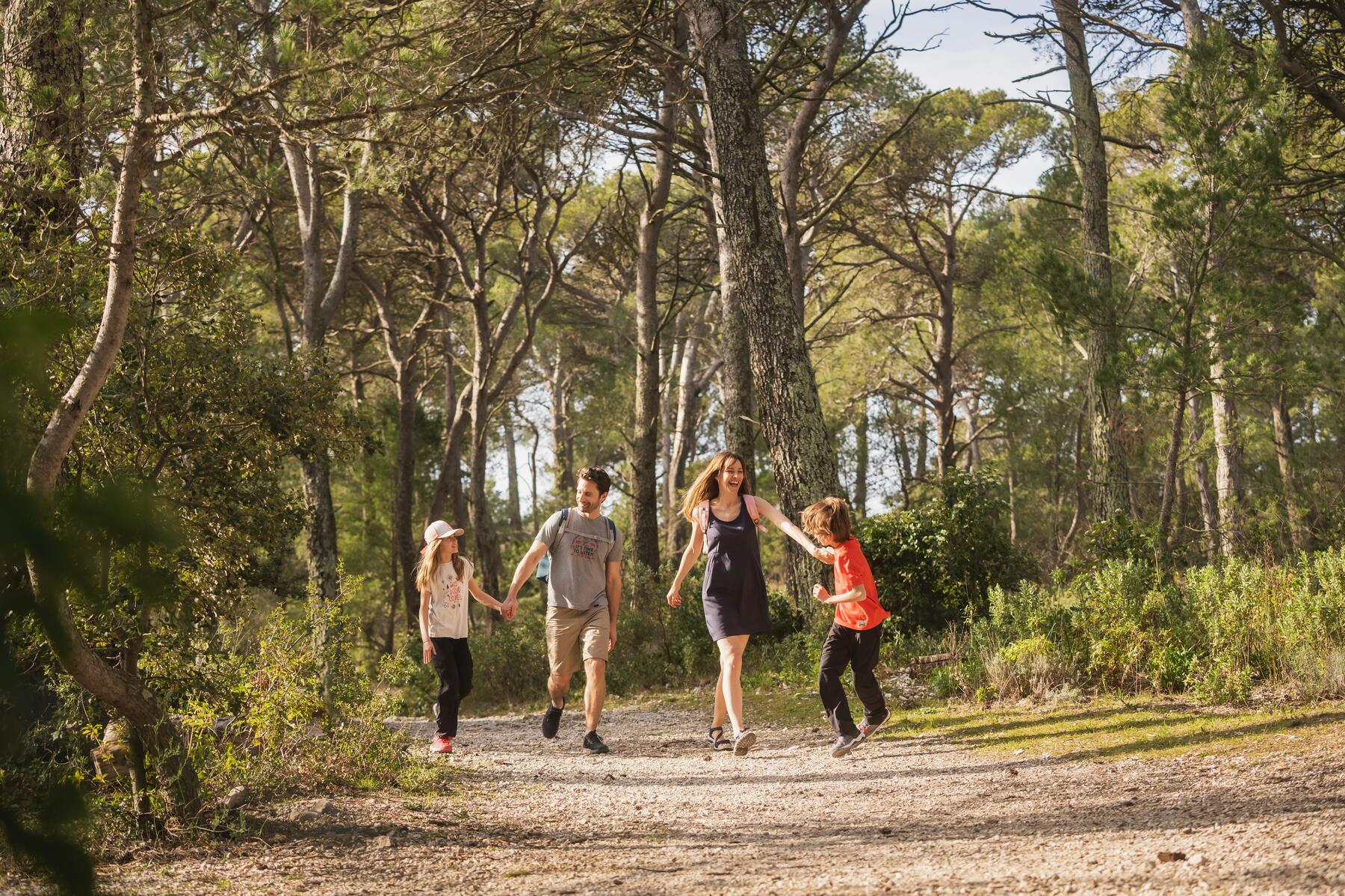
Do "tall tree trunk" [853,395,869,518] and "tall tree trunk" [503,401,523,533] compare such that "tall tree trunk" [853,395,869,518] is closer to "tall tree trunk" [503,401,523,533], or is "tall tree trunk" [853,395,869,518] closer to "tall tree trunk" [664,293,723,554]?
"tall tree trunk" [664,293,723,554]

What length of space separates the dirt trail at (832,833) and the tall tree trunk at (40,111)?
3.59 meters

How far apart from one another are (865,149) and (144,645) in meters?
18.7

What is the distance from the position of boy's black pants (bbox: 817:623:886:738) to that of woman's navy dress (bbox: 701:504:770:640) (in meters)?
0.44

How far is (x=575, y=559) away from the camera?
7523mm

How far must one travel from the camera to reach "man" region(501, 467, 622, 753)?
743cm

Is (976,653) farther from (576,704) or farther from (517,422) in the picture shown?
(517,422)

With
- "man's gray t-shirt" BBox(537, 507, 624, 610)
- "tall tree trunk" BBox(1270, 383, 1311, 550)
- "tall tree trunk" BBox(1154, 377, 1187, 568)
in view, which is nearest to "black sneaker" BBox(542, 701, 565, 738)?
"man's gray t-shirt" BBox(537, 507, 624, 610)

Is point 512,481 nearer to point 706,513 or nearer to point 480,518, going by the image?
point 480,518

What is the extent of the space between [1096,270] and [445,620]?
32.6 ft

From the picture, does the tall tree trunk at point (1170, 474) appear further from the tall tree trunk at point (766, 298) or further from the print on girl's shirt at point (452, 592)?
the print on girl's shirt at point (452, 592)

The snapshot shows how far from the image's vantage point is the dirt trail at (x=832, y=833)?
3.58 m

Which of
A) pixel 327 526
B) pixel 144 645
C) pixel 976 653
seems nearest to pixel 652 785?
pixel 144 645

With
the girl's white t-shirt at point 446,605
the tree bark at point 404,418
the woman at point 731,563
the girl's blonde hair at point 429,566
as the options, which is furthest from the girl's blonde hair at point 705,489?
the tree bark at point 404,418

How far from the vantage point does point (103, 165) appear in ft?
25.2
